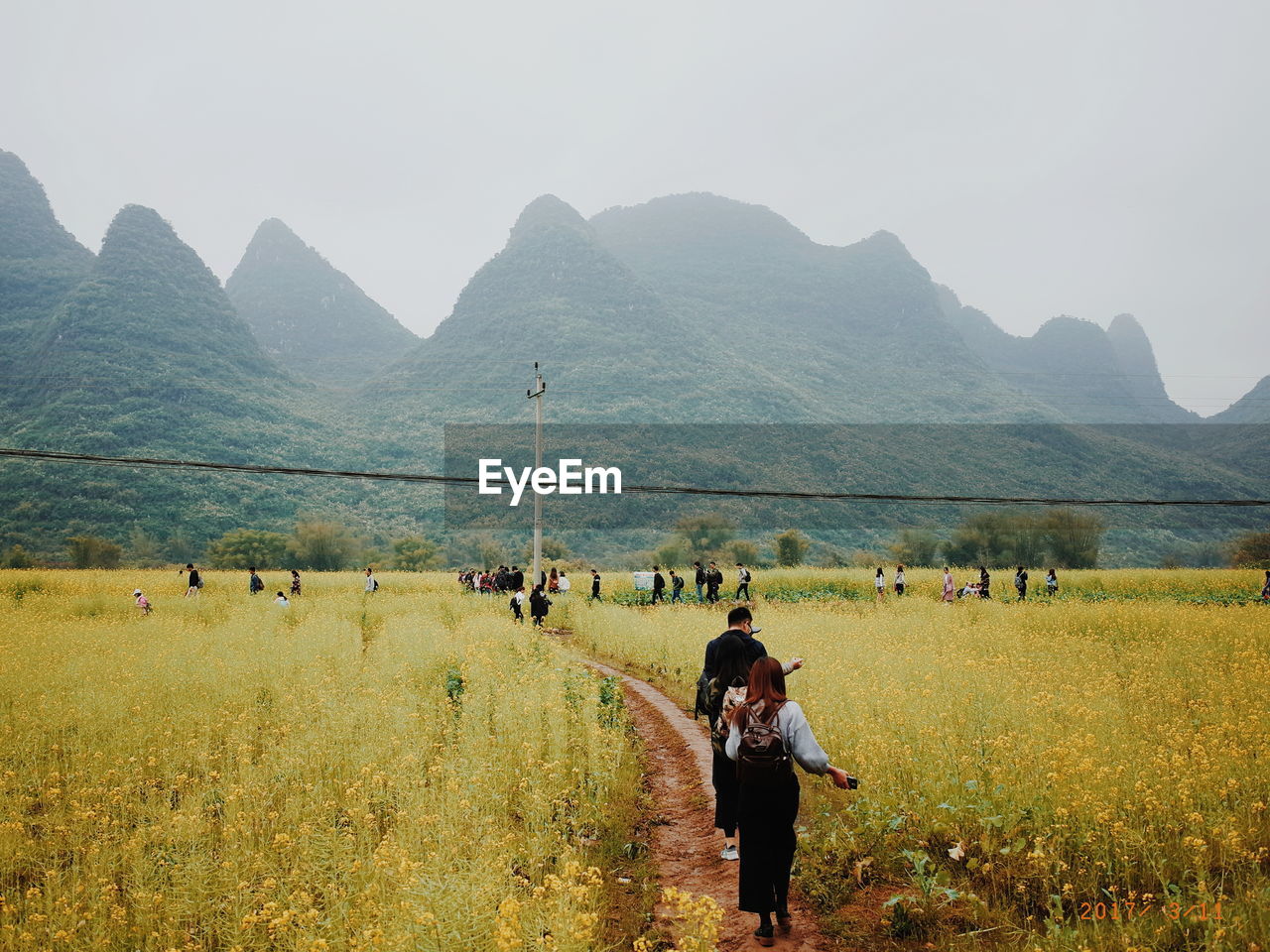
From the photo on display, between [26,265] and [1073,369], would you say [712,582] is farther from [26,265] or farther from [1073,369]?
[1073,369]

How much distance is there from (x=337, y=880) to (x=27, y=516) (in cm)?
7446

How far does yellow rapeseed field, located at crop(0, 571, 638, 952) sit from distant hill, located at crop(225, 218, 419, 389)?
136474mm

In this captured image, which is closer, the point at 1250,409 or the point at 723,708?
the point at 723,708

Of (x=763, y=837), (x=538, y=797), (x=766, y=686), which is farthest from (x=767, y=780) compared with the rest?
(x=538, y=797)

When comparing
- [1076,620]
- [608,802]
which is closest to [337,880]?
[608,802]

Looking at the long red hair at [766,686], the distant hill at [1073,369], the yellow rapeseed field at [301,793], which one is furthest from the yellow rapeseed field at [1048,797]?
the distant hill at [1073,369]

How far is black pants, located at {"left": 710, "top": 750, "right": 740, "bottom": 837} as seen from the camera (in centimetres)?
628

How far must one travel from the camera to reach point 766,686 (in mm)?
4852

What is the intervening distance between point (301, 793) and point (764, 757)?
16.9ft

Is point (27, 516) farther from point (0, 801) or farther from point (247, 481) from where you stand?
point (0, 801)

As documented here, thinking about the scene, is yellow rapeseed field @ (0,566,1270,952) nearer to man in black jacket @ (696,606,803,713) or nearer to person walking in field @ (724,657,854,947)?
person walking in field @ (724,657,854,947)

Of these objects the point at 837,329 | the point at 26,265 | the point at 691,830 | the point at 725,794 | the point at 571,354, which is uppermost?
the point at 837,329

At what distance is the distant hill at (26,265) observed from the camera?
94.2 meters
